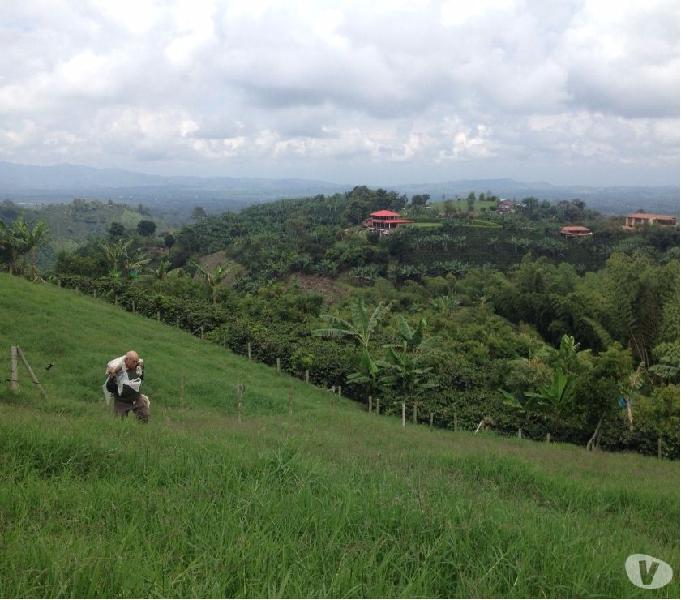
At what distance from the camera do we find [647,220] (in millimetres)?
71438

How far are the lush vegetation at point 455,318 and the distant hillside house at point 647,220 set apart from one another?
5.85 m

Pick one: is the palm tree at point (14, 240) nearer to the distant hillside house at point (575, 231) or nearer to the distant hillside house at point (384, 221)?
the distant hillside house at point (384, 221)

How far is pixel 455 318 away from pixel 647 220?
174 feet

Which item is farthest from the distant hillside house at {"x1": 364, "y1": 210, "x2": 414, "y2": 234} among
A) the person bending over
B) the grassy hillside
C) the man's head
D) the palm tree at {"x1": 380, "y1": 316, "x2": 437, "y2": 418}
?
the grassy hillside

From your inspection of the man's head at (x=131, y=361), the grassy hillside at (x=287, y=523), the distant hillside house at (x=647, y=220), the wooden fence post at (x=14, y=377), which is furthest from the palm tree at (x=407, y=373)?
the distant hillside house at (x=647, y=220)

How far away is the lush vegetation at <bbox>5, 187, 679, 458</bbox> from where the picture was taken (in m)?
14.9

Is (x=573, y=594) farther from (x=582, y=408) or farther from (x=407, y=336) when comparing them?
(x=407, y=336)

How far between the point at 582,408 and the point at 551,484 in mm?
9547

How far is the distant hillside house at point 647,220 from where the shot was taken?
6888cm

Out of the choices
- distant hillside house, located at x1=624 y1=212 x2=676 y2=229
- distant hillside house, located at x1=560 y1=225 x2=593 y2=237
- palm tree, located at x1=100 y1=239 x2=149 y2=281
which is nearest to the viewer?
palm tree, located at x1=100 y1=239 x2=149 y2=281

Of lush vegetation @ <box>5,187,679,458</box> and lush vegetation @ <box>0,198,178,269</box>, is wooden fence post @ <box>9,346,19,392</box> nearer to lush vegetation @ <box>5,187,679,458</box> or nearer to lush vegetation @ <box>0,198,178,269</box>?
lush vegetation @ <box>5,187,679,458</box>

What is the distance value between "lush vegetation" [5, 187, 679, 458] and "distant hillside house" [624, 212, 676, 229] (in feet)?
19.2

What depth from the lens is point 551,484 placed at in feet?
17.4

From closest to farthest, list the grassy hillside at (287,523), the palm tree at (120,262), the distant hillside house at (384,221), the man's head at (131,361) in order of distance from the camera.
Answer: the grassy hillside at (287,523), the man's head at (131,361), the palm tree at (120,262), the distant hillside house at (384,221)
